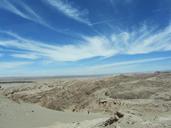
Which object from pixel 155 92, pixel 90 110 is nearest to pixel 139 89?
pixel 155 92

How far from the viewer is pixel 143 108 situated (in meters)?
13.9

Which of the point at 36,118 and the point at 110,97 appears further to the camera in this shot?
the point at 110,97

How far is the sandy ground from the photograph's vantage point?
11.2m

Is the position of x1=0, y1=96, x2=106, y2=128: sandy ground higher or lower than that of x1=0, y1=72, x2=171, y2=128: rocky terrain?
lower

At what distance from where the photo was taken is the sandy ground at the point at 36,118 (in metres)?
11.2

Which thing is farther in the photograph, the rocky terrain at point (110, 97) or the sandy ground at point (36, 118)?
the rocky terrain at point (110, 97)

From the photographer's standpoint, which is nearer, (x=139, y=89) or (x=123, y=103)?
(x=123, y=103)

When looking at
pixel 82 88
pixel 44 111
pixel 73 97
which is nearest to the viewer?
pixel 44 111

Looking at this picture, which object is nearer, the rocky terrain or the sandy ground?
the sandy ground

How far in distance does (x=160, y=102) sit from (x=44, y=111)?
610cm

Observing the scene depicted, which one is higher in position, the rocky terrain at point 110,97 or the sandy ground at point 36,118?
the rocky terrain at point 110,97

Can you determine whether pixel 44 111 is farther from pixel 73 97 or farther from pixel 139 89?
pixel 139 89

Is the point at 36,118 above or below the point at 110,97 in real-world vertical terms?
below

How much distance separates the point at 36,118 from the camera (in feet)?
40.9
